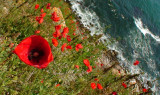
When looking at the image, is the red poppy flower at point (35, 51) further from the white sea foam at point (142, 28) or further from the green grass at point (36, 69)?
the white sea foam at point (142, 28)

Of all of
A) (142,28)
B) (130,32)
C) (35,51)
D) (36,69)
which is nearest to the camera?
(35,51)

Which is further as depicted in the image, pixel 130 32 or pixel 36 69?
pixel 130 32

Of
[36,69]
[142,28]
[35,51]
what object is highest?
[35,51]

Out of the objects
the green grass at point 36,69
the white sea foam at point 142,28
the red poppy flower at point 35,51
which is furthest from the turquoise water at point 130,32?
the red poppy flower at point 35,51

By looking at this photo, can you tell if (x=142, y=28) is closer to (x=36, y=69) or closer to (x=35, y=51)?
(x=36, y=69)

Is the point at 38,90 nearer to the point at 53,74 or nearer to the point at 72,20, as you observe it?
the point at 53,74

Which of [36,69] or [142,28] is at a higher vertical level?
[36,69]

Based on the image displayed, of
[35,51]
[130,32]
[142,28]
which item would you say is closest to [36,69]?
[35,51]

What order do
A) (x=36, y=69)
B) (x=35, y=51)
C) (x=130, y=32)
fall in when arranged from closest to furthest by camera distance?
(x=35, y=51), (x=36, y=69), (x=130, y=32)
